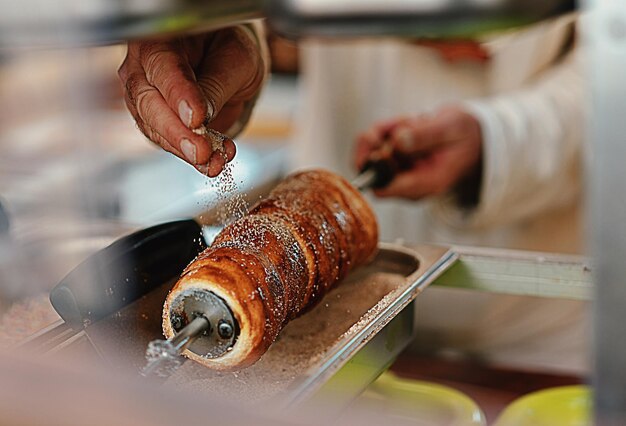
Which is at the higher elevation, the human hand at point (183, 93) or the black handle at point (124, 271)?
the human hand at point (183, 93)

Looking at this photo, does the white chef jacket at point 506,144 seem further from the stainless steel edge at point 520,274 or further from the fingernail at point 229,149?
the fingernail at point 229,149

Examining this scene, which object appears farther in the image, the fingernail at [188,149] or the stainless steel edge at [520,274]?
the stainless steel edge at [520,274]

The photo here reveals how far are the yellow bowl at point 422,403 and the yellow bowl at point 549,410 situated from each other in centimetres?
4

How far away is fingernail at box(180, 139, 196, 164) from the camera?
2.07 ft

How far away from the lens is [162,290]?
69 centimetres

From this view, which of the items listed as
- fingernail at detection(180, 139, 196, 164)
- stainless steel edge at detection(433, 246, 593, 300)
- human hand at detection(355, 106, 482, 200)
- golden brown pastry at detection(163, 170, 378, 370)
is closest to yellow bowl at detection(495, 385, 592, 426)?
stainless steel edge at detection(433, 246, 593, 300)

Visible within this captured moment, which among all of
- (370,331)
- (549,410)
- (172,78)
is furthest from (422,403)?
(172,78)

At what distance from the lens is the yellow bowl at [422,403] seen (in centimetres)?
97

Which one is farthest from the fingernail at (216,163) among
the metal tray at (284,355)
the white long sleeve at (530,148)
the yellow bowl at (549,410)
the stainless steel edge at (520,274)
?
the white long sleeve at (530,148)

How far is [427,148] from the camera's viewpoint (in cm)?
142

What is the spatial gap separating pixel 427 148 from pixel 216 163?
810 mm

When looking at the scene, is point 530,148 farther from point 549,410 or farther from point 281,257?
point 281,257

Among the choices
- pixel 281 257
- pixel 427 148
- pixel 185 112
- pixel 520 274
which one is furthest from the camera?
pixel 427 148

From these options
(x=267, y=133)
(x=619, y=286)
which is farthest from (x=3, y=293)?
(x=267, y=133)
